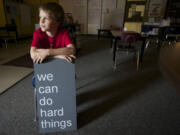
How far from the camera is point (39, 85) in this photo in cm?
109

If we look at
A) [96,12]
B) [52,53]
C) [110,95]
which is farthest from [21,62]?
[96,12]

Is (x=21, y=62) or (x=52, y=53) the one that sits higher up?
(x=52, y=53)

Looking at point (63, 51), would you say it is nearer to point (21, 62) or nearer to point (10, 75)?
point (10, 75)

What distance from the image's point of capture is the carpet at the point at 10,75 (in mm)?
2041

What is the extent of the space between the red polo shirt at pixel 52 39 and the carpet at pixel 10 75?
4.04ft

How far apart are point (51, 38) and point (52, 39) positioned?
1 centimetres

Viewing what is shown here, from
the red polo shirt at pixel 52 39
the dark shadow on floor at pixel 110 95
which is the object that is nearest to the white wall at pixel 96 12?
the dark shadow on floor at pixel 110 95

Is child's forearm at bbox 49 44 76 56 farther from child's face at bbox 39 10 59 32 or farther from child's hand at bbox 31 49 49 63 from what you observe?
child's face at bbox 39 10 59 32

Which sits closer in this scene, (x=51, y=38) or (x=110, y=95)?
(x=51, y=38)

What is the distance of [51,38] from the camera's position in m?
1.12

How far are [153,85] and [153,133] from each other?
1084 mm

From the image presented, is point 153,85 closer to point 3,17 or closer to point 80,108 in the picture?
point 80,108

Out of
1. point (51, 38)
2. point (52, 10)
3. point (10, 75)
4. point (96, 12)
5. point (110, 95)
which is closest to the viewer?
point (52, 10)

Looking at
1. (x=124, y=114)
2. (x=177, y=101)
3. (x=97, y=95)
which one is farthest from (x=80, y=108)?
(x=177, y=101)
